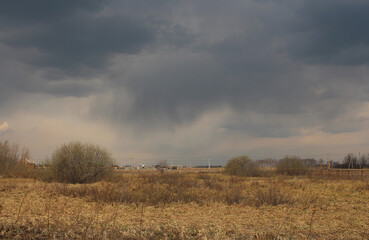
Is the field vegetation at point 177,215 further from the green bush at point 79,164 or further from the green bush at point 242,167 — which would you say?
the green bush at point 242,167

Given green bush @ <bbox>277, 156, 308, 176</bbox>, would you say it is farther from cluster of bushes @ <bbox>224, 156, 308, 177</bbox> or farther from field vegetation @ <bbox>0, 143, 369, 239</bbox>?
field vegetation @ <bbox>0, 143, 369, 239</bbox>

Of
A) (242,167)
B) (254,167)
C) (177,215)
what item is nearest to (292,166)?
(254,167)

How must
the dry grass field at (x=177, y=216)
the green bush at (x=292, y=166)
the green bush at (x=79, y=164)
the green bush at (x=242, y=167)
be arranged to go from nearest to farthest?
the dry grass field at (x=177, y=216) → the green bush at (x=79, y=164) → the green bush at (x=242, y=167) → the green bush at (x=292, y=166)

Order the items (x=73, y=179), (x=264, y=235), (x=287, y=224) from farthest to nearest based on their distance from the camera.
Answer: (x=73, y=179) → (x=287, y=224) → (x=264, y=235)

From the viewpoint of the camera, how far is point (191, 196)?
14844mm

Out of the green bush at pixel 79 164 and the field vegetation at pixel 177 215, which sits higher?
the green bush at pixel 79 164

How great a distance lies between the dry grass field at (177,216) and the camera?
8.03 metres

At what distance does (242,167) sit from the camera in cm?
4009

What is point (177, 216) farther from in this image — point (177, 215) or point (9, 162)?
point (9, 162)

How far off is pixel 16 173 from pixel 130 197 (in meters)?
19.3

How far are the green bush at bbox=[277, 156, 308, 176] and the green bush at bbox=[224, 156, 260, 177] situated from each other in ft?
15.5

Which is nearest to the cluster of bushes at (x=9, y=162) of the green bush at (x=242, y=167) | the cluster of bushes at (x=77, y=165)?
the cluster of bushes at (x=77, y=165)

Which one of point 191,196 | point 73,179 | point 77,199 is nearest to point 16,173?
point 73,179

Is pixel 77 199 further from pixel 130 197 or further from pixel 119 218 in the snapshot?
pixel 119 218
